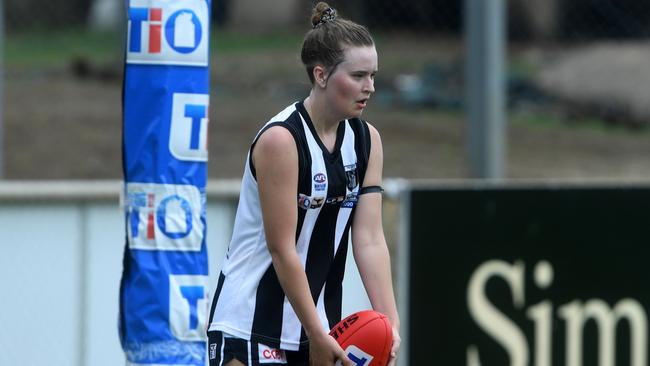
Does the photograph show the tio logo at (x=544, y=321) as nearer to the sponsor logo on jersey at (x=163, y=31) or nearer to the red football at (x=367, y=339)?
the red football at (x=367, y=339)

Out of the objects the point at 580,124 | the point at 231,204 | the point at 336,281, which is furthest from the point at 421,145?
the point at 336,281

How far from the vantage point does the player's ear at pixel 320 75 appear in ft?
12.2

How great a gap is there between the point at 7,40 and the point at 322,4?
11.9 ft

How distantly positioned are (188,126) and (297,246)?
57 cm

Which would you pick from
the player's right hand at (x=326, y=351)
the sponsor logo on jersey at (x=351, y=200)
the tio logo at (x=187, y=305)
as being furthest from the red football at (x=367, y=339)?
the tio logo at (x=187, y=305)

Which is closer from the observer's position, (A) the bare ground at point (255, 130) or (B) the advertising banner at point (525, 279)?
(B) the advertising banner at point (525, 279)

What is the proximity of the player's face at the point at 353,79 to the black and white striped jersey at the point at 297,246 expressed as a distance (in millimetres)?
152

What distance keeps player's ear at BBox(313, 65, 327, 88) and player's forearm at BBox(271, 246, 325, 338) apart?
1.77ft

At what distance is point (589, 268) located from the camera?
250 inches

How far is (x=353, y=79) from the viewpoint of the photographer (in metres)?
3.68

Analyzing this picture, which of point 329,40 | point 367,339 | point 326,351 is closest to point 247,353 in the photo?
point 326,351

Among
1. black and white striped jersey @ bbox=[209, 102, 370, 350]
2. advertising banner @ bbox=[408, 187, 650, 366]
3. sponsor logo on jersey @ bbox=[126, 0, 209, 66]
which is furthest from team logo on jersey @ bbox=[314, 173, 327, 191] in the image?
advertising banner @ bbox=[408, 187, 650, 366]

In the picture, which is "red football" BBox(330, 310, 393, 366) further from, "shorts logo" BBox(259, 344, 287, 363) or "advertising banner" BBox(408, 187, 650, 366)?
"advertising banner" BBox(408, 187, 650, 366)

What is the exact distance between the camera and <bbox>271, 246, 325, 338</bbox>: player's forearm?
3.62 metres
